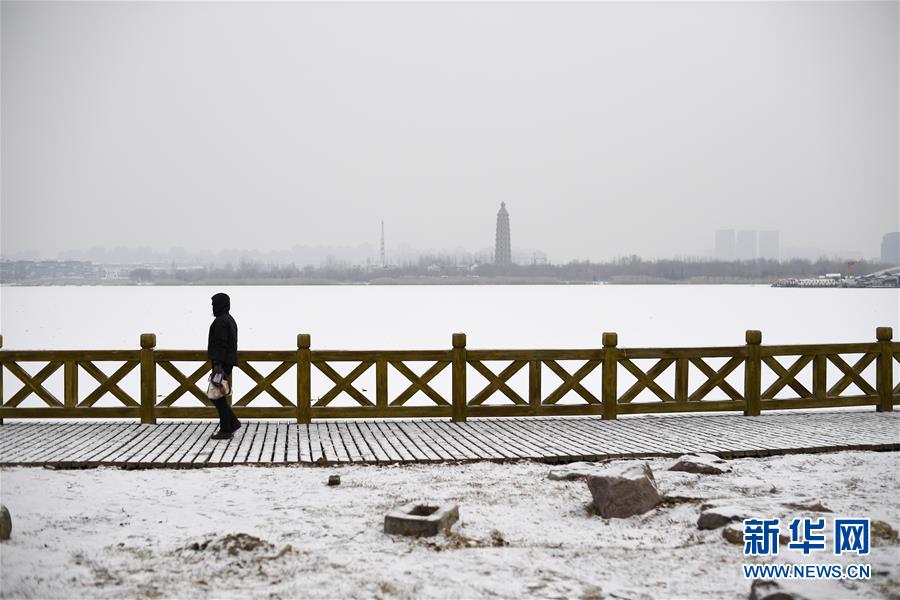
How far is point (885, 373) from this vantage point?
48.4 feet

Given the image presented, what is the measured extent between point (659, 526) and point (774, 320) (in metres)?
76.1

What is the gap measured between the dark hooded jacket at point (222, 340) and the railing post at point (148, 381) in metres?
1.64

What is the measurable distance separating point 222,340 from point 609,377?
5977 mm

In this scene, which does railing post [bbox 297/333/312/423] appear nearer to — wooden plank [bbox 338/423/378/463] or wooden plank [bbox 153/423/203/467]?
wooden plank [bbox 338/423/378/463]

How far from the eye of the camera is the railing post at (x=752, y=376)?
14023 mm

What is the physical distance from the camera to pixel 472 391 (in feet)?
86.3

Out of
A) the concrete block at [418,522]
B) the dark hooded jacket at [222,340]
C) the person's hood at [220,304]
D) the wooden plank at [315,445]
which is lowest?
the wooden plank at [315,445]

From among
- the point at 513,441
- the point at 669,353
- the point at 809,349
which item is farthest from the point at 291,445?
the point at 809,349

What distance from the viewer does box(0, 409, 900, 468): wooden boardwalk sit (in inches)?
415

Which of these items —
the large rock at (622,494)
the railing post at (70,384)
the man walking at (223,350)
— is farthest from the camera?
the railing post at (70,384)

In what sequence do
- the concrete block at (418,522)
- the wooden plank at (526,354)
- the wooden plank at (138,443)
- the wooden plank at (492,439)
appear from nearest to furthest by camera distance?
the concrete block at (418,522) → the wooden plank at (138,443) → the wooden plank at (492,439) → the wooden plank at (526,354)

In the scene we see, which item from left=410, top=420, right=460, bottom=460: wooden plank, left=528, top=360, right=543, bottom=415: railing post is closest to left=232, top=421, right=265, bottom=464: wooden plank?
left=410, top=420, right=460, bottom=460: wooden plank

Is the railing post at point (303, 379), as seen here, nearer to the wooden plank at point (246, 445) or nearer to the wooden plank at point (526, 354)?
the wooden plank at point (246, 445)

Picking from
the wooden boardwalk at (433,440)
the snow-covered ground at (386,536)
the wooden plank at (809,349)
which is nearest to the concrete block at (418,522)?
the snow-covered ground at (386,536)
